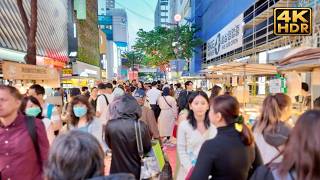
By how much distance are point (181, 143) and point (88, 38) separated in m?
67.1

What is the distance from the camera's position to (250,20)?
2453 centimetres

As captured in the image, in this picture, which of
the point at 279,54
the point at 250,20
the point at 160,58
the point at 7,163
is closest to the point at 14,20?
the point at 250,20

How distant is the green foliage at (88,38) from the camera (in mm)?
61594

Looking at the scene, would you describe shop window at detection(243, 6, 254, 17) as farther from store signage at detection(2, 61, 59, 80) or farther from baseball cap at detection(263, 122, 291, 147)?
baseball cap at detection(263, 122, 291, 147)

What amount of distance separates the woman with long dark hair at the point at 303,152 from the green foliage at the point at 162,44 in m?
37.7

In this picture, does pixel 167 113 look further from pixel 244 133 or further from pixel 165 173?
pixel 244 133

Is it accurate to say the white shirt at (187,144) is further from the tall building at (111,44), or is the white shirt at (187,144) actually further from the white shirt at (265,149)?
the tall building at (111,44)

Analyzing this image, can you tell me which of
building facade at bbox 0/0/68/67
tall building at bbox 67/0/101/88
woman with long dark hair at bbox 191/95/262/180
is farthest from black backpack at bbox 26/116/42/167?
tall building at bbox 67/0/101/88

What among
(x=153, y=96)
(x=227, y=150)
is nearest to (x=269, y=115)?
(x=227, y=150)

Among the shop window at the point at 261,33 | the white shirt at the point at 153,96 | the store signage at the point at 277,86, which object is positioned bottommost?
the white shirt at the point at 153,96

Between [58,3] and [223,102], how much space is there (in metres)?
45.9

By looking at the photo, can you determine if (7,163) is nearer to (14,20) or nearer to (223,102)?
(223,102)

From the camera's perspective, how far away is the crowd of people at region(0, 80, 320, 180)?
2.09 metres

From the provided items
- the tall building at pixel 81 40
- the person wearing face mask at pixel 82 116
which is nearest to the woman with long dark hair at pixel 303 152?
the person wearing face mask at pixel 82 116
